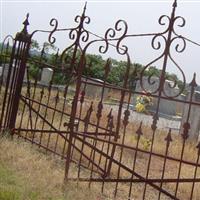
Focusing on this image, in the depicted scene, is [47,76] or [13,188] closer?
[13,188]

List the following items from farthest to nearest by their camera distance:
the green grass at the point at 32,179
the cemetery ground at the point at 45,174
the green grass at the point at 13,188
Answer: the cemetery ground at the point at 45,174 < the green grass at the point at 32,179 < the green grass at the point at 13,188

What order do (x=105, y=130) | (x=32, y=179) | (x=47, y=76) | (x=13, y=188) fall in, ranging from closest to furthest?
(x=13, y=188) < (x=32, y=179) < (x=105, y=130) < (x=47, y=76)

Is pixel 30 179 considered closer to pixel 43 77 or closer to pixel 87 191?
pixel 87 191

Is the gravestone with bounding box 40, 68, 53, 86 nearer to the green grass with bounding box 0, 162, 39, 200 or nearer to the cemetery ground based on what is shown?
the cemetery ground

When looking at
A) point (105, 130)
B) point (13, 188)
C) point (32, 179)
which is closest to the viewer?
point (13, 188)

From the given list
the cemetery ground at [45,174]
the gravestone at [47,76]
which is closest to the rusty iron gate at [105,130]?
the cemetery ground at [45,174]

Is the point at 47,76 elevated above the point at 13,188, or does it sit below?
above

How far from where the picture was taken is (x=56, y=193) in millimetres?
4035

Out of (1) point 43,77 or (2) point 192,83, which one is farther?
(1) point 43,77

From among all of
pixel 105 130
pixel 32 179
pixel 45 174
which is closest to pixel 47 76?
pixel 105 130

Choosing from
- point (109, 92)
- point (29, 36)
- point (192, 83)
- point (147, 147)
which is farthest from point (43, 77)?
point (192, 83)

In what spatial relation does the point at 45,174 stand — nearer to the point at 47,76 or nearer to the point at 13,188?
the point at 13,188

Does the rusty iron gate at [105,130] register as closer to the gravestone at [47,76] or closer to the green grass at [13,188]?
the green grass at [13,188]

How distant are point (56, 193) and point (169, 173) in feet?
9.07
